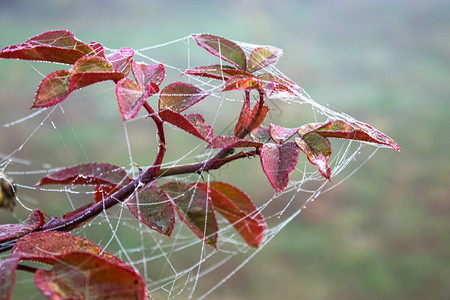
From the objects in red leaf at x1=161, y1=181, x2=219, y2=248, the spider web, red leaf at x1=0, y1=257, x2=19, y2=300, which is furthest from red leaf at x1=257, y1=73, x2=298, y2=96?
the spider web

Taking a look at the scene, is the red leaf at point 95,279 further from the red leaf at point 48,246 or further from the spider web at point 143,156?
the spider web at point 143,156

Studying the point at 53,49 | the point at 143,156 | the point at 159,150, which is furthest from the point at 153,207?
the point at 143,156

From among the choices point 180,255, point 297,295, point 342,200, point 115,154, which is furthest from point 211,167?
point 115,154

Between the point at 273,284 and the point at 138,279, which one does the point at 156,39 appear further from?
the point at 138,279

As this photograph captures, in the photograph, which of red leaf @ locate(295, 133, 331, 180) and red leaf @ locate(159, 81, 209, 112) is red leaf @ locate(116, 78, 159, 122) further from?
red leaf @ locate(295, 133, 331, 180)

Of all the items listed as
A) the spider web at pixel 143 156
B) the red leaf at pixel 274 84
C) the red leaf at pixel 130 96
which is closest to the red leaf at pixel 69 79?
the red leaf at pixel 130 96

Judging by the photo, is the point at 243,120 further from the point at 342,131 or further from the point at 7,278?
the point at 7,278
